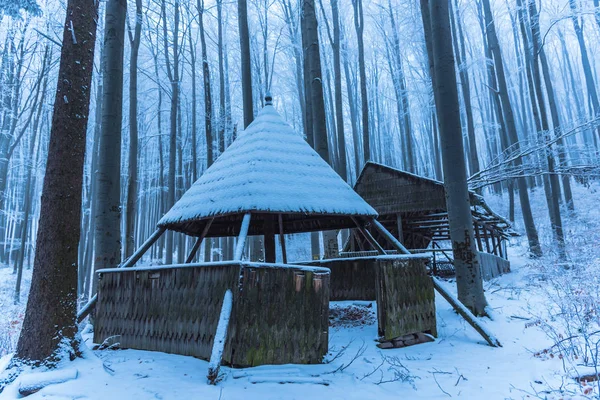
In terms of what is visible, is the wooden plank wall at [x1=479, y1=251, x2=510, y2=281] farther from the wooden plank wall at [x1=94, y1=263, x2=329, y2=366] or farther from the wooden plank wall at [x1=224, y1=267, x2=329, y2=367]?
the wooden plank wall at [x1=94, y1=263, x2=329, y2=366]

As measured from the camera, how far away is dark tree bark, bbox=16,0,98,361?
4.30 m

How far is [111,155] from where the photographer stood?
877 cm

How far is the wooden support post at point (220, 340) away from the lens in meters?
4.35

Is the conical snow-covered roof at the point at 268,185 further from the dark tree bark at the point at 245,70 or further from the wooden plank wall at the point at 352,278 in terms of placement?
the dark tree bark at the point at 245,70

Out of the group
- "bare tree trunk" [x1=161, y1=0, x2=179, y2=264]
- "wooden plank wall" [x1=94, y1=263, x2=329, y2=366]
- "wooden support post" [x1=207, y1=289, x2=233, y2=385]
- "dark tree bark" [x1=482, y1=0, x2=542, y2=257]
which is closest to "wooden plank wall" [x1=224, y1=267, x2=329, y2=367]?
"wooden plank wall" [x1=94, y1=263, x2=329, y2=366]

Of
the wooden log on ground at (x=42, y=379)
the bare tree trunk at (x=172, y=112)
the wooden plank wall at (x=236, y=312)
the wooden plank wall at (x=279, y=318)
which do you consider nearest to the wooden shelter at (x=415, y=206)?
the wooden plank wall at (x=279, y=318)

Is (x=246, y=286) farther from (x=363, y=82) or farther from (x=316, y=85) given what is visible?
(x=363, y=82)

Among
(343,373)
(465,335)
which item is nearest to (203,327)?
(343,373)

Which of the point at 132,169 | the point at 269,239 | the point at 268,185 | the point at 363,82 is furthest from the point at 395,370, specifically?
the point at 363,82

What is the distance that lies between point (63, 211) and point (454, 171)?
25.5 feet

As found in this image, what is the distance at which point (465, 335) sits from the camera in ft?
24.3

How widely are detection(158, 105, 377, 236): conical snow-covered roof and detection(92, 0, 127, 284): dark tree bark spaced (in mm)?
1560

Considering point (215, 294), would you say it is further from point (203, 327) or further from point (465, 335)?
point (465, 335)

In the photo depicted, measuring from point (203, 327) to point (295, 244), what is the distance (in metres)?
26.8
